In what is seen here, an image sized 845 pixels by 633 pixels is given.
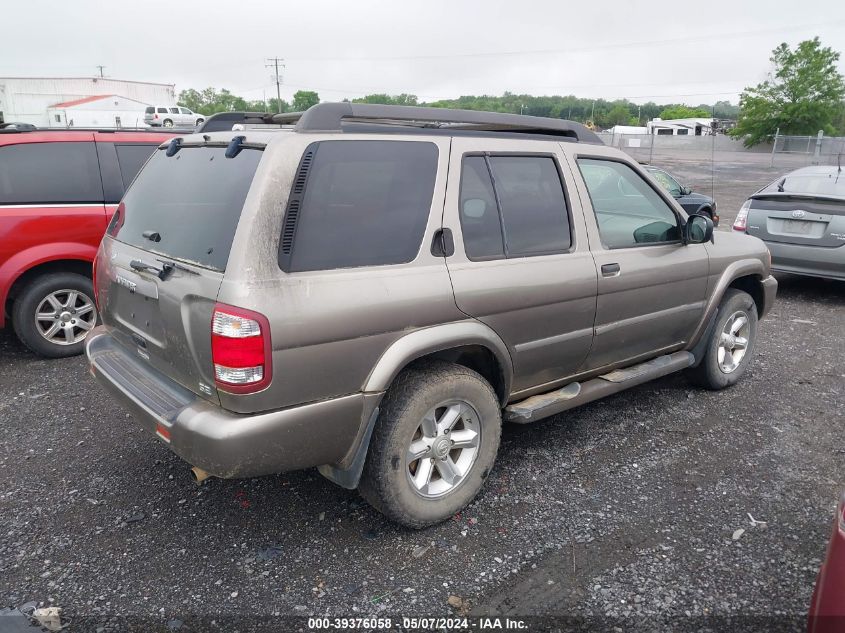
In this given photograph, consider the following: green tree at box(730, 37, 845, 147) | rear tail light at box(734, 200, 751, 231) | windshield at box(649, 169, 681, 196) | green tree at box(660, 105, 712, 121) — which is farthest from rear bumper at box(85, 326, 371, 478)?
green tree at box(660, 105, 712, 121)

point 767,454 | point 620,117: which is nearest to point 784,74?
point 620,117

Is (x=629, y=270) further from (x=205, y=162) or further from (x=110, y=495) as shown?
(x=110, y=495)

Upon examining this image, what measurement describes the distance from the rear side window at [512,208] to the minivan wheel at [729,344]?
1.82m

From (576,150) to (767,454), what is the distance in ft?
7.32

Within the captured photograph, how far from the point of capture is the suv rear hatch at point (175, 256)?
261 cm

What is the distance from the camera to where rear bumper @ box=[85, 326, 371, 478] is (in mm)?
2512

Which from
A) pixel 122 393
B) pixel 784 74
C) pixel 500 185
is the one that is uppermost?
pixel 784 74

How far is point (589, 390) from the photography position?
382 cm

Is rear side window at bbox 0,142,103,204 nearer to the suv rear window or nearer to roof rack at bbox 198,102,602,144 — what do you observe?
the suv rear window

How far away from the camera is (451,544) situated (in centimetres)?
307

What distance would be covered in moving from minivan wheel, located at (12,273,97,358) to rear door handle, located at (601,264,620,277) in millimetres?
4423

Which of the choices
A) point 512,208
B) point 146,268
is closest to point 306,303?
point 146,268

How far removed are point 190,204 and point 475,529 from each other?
2.11 meters

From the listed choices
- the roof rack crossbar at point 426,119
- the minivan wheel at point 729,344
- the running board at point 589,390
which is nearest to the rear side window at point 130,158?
the roof rack crossbar at point 426,119
